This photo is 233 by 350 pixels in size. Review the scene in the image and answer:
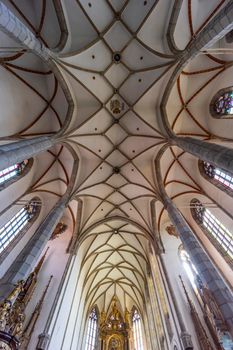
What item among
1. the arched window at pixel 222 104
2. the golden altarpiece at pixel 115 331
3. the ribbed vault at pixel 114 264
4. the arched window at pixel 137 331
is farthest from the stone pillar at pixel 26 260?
the arched window at pixel 137 331

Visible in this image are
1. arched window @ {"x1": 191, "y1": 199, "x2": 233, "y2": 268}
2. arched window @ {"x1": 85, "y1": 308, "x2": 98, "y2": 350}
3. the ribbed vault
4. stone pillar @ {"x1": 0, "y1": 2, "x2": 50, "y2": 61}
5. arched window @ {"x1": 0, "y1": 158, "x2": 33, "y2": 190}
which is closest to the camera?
stone pillar @ {"x1": 0, "y1": 2, "x2": 50, "y2": 61}

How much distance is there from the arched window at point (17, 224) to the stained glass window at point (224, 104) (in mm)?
12534

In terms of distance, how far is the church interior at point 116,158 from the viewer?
352 inches

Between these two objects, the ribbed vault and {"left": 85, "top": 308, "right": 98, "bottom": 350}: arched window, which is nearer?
{"left": 85, "top": 308, "right": 98, "bottom": 350}: arched window

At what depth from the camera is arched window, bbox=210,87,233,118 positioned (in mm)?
12258

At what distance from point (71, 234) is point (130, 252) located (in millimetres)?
6695

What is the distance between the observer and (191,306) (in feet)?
35.1

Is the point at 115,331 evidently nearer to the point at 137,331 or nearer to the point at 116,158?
the point at 137,331

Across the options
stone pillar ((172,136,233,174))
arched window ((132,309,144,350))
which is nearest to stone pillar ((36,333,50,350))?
stone pillar ((172,136,233,174))

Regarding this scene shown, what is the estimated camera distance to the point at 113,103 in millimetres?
13766

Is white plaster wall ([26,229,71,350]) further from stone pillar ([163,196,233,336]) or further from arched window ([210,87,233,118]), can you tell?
arched window ([210,87,233,118])

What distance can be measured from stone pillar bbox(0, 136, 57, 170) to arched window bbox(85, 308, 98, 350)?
1681cm

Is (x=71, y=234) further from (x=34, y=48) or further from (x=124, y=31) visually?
(x=124, y=31)

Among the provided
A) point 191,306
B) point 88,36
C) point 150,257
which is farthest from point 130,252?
point 88,36
